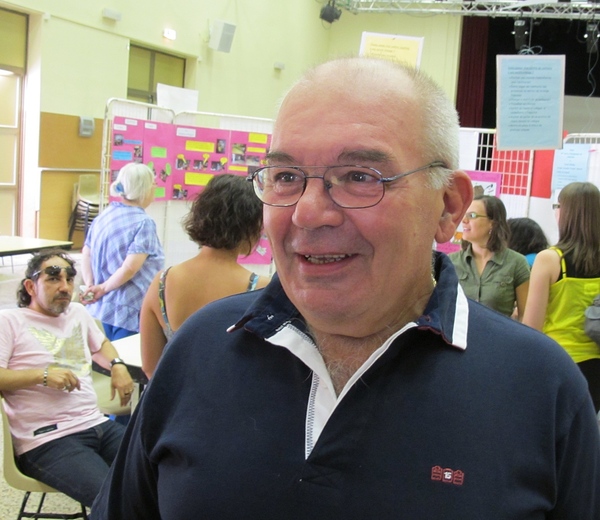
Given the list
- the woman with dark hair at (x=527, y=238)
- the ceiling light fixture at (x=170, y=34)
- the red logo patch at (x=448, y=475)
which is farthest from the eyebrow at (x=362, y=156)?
the ceiling light fixture at (x=170, y=34)

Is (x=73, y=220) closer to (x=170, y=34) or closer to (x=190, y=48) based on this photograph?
(x=170, y=34)

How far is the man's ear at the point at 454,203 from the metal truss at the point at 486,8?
831 cm

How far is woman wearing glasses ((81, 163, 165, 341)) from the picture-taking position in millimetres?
3533

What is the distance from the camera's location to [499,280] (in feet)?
10.2

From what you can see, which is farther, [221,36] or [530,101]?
[221,36]

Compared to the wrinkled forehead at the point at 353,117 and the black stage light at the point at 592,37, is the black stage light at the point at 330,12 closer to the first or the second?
the black stage light at the point at 592,37

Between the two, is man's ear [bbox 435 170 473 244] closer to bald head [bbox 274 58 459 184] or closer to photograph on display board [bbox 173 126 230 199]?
bald head [bbox 274 58 459 184]

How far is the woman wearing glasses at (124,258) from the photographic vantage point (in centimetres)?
353

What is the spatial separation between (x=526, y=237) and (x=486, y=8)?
308 inches

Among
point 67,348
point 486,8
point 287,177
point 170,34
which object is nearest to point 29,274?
point 67,348

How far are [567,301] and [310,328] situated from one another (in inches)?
77.9

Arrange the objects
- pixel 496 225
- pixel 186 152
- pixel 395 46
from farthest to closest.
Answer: pixel 186 152 < pixel 395 46 < pixel 496 225

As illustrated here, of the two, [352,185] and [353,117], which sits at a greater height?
[353,117]

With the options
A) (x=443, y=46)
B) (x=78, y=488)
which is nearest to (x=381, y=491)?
(x=78, y=488)
